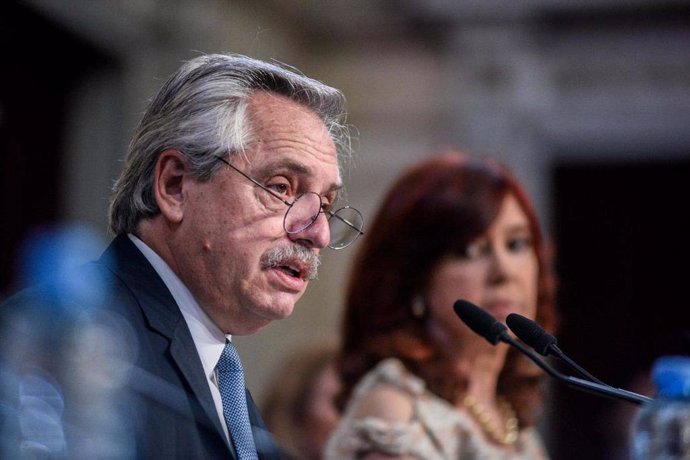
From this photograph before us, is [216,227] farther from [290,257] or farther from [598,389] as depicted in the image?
[598,389]

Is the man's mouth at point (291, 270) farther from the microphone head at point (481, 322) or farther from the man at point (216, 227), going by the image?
the microphone head at point (481, 322)

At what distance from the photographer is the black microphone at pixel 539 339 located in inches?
71.7

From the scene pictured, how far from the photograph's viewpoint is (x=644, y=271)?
7688 mm

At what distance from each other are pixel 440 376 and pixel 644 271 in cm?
524

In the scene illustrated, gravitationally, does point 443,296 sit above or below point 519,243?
below

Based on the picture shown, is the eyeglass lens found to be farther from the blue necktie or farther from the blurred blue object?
the blurred blue object

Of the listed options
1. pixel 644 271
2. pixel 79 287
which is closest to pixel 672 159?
pixel 644 271

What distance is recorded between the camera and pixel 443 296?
2.81 metres

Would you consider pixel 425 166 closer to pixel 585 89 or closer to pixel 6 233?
pixel 6 233

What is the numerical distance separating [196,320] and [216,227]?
0.17m

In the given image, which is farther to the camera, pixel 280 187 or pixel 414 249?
pixel 414 249

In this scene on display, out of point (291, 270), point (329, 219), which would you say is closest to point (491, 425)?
point (329, 219)

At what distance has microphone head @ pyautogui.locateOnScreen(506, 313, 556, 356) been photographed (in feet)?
6.00

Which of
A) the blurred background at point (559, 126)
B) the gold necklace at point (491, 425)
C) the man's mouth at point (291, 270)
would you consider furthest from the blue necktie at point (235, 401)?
the blurred background at point (559, 126)
